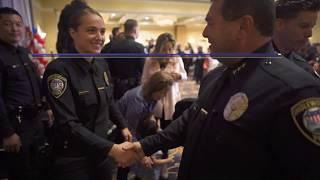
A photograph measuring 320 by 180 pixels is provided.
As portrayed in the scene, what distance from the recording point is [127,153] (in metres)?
1.23

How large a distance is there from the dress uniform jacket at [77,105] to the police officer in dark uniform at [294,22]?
0.83m

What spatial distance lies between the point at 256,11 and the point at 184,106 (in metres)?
1.58

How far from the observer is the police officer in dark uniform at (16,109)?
1612 millimetres

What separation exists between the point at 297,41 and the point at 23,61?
1517 mm

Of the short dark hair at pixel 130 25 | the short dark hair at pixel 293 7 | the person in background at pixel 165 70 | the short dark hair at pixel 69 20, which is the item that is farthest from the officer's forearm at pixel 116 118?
the short dark hair at pixel 130 25

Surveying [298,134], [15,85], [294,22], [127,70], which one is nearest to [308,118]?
[298,134]

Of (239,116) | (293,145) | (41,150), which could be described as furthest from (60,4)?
(293,145)

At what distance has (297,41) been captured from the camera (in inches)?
50.3

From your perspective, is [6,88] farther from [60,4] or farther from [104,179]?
[104,179]

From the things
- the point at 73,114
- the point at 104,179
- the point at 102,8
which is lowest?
the point at 104,179

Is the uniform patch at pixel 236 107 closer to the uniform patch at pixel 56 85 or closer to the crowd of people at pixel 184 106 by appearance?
the crowd of people at pixel 184 106

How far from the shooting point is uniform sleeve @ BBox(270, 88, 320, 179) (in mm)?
654

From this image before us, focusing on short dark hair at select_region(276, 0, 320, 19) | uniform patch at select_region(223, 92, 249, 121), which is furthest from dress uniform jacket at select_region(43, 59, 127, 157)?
short dark hair at select_region(276, 0, 320, 19)

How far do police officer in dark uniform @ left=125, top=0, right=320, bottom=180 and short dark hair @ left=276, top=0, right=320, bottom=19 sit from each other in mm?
532
